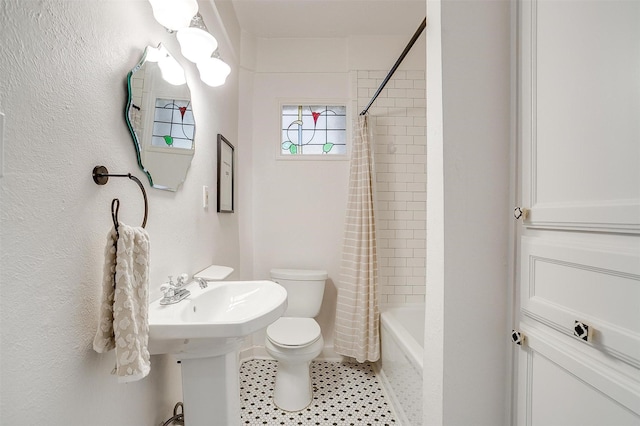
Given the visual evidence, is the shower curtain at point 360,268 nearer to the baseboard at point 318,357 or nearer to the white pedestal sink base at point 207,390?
the baseboard at point 318,357

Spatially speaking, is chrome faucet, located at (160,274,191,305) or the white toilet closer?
chrome faucet, located at (160,274,191,305)

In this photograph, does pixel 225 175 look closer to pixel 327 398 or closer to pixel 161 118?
pixel 161 118

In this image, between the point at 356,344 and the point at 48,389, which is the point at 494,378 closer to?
the point at 356,344

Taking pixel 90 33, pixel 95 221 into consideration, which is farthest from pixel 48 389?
pixel 90 33

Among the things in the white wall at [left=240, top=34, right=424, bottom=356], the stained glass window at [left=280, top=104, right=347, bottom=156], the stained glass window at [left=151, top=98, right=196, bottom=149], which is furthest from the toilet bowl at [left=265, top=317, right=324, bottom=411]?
the stained glass window at [left=280, top=104, right=347, bottom=156]

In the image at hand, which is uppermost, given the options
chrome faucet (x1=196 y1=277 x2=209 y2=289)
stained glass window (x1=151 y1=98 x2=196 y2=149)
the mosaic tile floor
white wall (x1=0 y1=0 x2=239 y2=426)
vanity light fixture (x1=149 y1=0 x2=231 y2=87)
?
vanity light fixture (x1=149 y1=0 x2=231 y2=87)

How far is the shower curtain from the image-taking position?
1.81m

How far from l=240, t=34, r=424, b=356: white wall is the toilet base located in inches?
23.0

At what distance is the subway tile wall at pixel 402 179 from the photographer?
2.08m

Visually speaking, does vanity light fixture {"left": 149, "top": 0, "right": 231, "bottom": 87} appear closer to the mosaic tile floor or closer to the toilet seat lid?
the toilet seat lid

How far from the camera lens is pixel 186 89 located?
1150 millimetres

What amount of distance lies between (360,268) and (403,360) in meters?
0.62

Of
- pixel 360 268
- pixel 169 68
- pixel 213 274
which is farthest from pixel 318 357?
pixel 169 68

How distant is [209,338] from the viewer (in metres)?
0.76
